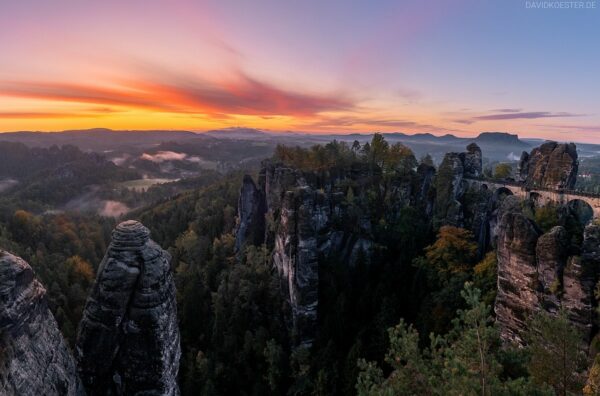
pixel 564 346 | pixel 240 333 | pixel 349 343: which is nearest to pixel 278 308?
pixel 240 333

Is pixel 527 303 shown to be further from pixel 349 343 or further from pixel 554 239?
pixel 349 343

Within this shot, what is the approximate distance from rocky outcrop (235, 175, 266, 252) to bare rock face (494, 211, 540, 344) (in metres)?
45.6

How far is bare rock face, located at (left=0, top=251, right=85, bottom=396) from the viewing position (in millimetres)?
10180

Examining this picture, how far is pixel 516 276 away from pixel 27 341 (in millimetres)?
28830

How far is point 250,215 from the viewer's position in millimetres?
67562

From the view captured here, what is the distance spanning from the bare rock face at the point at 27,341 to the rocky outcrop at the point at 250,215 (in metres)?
53.3

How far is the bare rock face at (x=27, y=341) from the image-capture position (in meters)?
10.2

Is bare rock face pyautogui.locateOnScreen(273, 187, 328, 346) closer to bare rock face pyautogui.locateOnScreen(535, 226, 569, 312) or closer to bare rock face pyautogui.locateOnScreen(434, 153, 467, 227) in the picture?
bare rock face pyautogui.locateOnScreen(434, 153, 467, 227)

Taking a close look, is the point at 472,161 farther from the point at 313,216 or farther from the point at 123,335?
the point at 123,335

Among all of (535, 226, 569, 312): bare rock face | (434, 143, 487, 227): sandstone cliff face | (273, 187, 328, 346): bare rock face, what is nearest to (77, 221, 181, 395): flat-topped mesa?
(535, 226, 569, 312): bare rock face

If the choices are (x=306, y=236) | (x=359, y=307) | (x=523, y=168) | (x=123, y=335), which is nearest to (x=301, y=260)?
(x=306, y=236)

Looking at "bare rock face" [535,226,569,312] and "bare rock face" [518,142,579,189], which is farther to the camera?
"bare rock face" [518,142,579,189]

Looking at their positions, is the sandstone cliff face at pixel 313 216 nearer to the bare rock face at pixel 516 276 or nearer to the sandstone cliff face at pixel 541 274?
the bare rock face at pixel 516 276

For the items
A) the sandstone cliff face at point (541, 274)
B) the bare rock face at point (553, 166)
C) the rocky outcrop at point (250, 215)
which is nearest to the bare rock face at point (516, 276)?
the sandstone cliff face at point (541, 274)
